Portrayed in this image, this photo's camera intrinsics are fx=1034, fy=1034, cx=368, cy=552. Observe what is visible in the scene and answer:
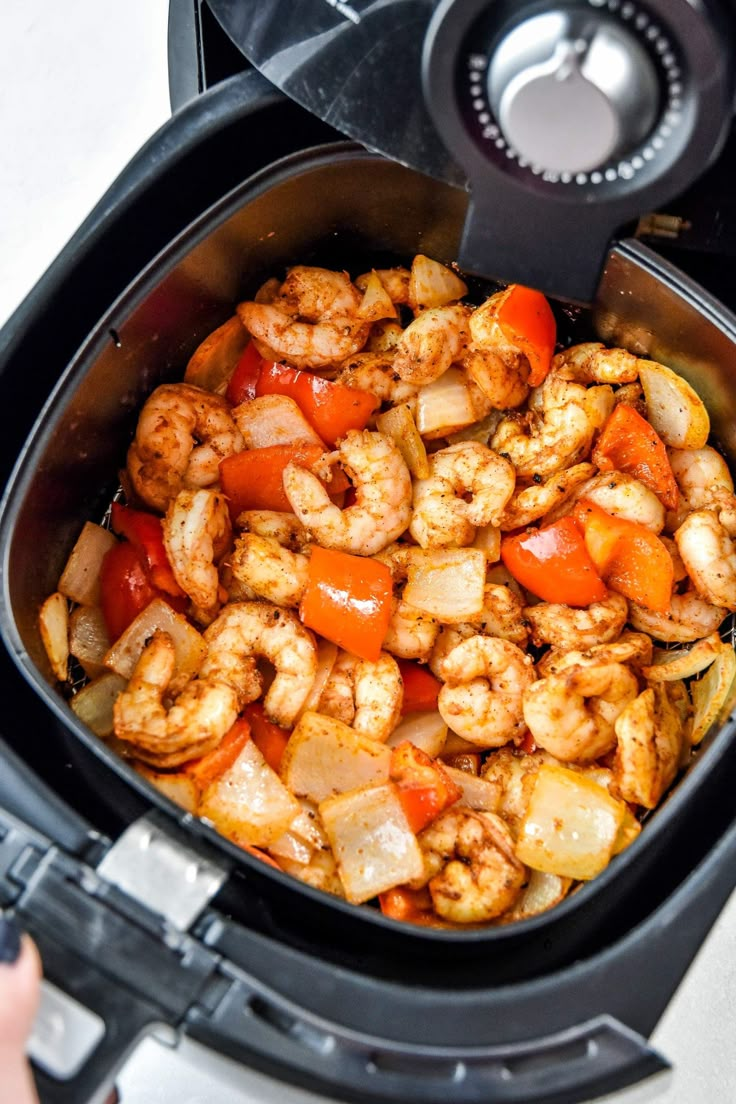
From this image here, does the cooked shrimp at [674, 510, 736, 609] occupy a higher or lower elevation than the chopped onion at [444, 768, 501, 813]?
higher

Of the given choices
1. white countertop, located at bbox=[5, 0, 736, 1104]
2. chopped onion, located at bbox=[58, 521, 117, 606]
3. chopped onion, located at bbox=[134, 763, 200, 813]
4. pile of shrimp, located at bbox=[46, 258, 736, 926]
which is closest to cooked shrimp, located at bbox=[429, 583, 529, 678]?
pile of shrimp, located at bbox=[46, 258, 736, 926]

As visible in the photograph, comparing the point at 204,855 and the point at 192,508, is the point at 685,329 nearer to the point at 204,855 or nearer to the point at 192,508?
the point at 192,508

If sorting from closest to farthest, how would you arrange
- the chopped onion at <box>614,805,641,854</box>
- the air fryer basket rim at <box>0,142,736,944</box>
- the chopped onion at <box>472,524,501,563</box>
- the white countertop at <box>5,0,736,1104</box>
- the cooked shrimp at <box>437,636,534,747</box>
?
the air fryer basket rim at <box>0,142,736,944</box>, the chopped onion at <box>614,805,641,854</box>, the cooked shrimp at <box>437,636,534,747</box>, the chopped onion at <box>472,524,501,563</box>, the white countertop at <box>5,0,736,1104</box>

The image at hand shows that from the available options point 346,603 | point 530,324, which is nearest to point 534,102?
point 530,324

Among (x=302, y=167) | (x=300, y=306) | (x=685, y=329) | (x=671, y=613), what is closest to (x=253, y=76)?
(x=302, y=167)

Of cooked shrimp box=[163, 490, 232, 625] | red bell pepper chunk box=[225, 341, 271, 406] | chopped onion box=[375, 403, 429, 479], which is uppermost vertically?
chopped onion box=[375, 403, 429, 479]

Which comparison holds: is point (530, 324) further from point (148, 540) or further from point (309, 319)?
point (148, 540)

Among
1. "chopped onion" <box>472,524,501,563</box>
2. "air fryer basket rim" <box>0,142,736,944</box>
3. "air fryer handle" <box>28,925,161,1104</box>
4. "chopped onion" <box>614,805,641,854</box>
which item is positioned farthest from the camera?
"chopped onion" <box>472,524,501,563</box>

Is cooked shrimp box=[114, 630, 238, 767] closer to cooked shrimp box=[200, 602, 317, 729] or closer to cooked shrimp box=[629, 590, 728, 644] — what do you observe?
cooked shrimp box=[200, 602, 317, 729]
